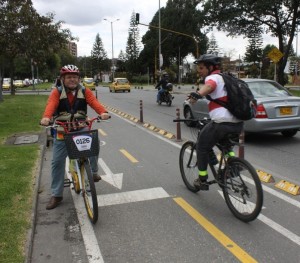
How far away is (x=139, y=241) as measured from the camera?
452 centimetres

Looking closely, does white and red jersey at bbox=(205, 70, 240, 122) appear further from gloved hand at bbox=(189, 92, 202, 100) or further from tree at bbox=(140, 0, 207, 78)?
tree at bbox=(140, 0, 207, 78)

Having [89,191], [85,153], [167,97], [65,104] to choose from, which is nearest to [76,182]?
[89,191]

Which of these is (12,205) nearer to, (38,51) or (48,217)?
(48,217)

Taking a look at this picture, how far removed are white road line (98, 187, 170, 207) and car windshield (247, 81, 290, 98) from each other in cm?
525

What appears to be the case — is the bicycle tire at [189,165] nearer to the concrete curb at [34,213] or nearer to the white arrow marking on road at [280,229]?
the white arrow marking on road at [280,229]

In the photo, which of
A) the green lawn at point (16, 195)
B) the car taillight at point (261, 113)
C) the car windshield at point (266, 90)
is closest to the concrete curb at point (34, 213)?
the green lawn at point (16, 195)

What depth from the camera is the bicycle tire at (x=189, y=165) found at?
6.22 metres

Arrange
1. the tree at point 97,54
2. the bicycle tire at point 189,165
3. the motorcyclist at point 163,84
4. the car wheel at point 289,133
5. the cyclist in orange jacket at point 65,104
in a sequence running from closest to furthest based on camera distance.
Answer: the cyclist in orange jacket at point 65,104
the bicycle tire at point 189,165
the car wheel at point 289,133
the motorcyclist at point 163,84
the tree at point 97,54

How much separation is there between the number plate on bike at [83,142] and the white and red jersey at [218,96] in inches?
61.2

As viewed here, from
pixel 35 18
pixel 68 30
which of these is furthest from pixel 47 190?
pixel 68 30

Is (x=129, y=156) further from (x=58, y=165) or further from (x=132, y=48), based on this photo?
(x=132, y=48)

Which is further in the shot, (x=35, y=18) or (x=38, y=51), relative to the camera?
(x=38, y=51)

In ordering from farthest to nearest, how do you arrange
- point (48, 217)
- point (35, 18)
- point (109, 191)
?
point (35, 18)
point (109, 191)
point (48, 217)

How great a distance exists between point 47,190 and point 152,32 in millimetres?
92172
